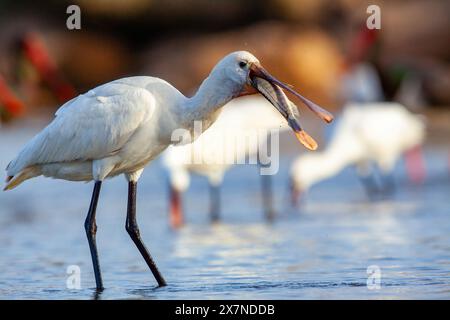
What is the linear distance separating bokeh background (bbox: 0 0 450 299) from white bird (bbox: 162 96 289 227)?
38cm

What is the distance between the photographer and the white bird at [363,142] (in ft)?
55.7

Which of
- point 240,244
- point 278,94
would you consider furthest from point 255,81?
point 240,244

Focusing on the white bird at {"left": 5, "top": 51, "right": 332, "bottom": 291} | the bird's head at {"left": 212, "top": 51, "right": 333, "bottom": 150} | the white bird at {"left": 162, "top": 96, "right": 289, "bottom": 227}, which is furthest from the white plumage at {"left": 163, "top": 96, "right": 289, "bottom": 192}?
the bird's head at {"left": 212, "top": 51, "right": 333, "bottom": 150}

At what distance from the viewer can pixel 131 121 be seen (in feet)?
28.9

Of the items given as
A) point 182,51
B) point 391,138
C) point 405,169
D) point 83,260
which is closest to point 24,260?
point 83,260

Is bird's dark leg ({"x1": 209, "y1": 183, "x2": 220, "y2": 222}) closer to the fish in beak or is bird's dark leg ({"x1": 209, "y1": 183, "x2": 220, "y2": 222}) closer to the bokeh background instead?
the bokeh background

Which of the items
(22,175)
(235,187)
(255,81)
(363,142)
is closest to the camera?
(255,81)

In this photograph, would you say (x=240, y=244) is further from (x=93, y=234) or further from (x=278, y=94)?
(x=278, y=94)

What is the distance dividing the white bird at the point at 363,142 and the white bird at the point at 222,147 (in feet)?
3.47

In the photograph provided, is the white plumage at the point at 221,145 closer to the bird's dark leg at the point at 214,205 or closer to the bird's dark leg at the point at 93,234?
the bird's dark leg at the point at 214,205

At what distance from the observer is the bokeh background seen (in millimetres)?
9562

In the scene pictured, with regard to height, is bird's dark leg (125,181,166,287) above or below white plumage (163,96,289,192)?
below

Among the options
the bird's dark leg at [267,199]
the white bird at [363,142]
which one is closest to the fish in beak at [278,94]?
the bird's dark leg at [267,199]

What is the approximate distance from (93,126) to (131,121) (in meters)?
0.39
